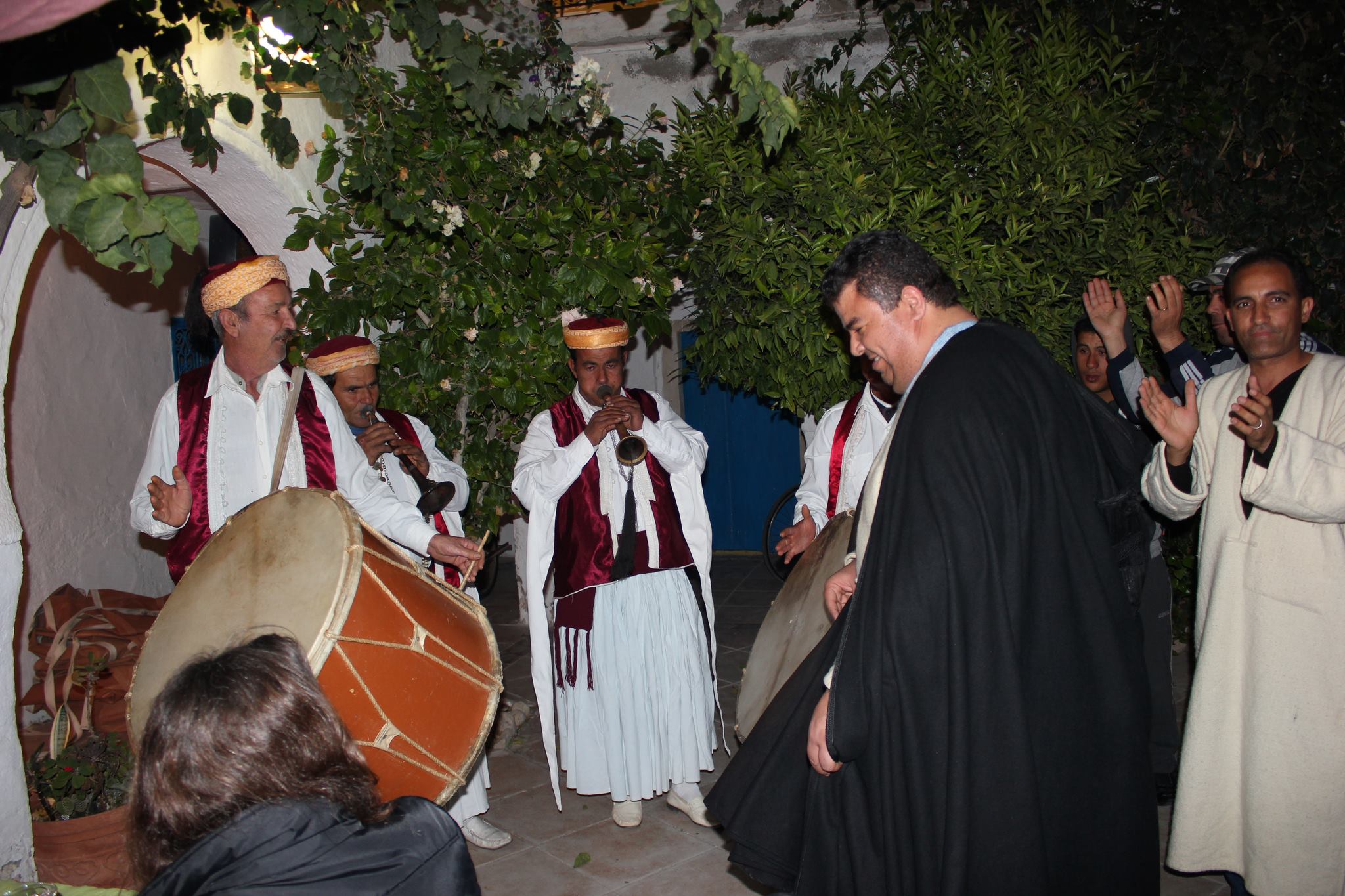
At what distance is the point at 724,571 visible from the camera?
9.18 meters

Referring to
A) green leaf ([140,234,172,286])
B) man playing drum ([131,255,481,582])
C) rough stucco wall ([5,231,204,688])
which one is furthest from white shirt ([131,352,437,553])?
rough stucco wall ([5,231,204,688])

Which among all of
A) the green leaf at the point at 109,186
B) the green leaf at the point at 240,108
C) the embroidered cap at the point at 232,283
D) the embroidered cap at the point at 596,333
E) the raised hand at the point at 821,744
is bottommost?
the raised hand at the point at 821,744

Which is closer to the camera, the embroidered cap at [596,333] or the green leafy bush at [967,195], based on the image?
the embroidered cap at [596,333]

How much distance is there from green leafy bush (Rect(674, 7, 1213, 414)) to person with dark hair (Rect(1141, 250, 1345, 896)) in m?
1.44

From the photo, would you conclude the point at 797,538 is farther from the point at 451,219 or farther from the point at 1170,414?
the point at 451,219

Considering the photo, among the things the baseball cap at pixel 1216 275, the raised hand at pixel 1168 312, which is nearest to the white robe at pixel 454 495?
the raised hand at pixel 1168 312

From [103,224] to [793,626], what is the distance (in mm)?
2297

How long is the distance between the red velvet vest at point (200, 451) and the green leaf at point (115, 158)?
105cm

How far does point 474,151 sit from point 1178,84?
3503mm

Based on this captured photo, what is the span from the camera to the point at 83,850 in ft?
11.6

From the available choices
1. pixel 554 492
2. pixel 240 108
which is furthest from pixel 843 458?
pixel 240 108

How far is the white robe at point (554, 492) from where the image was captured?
407cm

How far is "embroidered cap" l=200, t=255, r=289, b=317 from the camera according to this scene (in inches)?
134

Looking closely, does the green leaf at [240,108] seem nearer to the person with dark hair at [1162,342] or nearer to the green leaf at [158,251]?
the green leaf at [158,251]
